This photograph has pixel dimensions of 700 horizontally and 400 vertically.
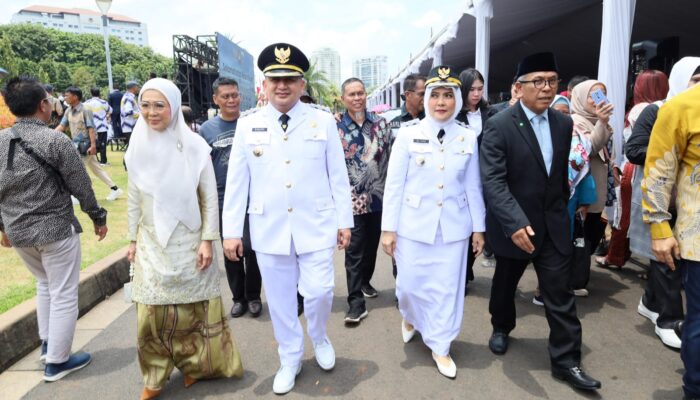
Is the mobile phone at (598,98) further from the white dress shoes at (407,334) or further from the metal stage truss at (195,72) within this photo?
the metal stage truss at (195,72)

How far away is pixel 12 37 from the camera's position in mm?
65938

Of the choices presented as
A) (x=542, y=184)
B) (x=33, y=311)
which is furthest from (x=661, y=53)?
(x=33, y=311)

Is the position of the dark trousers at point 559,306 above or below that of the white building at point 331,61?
below

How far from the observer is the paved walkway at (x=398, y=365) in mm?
2686

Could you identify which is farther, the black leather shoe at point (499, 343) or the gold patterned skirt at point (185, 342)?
the black leather shoe at point (499, 343)

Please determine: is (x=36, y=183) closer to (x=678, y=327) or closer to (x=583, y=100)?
(x=583, y=100)

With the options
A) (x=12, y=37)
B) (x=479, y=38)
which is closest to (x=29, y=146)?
(x=479, y=38)

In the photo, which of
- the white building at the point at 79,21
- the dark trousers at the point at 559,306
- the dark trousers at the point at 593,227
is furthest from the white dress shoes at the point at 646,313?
the white building at the point at 79,21

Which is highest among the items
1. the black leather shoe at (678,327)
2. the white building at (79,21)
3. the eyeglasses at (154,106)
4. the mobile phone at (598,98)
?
the white building at (79,21)

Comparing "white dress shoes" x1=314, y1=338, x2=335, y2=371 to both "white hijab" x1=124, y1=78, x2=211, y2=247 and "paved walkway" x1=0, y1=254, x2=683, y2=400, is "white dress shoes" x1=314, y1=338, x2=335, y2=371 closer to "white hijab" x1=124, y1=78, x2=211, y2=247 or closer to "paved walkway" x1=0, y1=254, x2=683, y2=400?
"paved walkway" x1=0, y1=254, x2=683, y2=400

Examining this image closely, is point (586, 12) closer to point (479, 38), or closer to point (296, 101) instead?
point (479, 38)

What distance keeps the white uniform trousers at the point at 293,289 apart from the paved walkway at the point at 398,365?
0.95ft

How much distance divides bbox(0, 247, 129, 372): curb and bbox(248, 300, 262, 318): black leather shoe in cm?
146

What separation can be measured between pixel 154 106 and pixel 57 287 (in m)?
1.39
